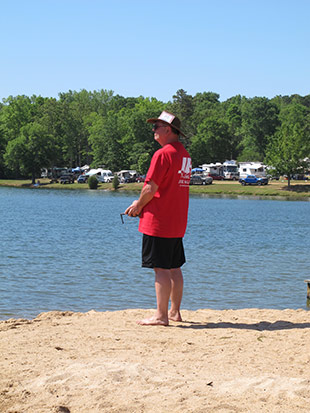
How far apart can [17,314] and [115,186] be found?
85.1m

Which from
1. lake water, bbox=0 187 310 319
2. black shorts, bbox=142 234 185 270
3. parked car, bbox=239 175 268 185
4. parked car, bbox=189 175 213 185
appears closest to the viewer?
black shorts, bbox=142 234 185 270

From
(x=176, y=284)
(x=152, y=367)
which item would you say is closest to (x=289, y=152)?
(x=176, y=284)

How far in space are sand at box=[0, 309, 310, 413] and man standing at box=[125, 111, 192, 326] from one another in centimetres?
67

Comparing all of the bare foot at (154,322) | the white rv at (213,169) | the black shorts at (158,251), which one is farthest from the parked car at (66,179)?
the black shorts at (158,251)

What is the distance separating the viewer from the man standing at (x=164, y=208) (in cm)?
730

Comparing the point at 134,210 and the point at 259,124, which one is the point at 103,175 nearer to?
the point at 259,124

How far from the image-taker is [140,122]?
4195 inches

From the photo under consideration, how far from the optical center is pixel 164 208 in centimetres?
736

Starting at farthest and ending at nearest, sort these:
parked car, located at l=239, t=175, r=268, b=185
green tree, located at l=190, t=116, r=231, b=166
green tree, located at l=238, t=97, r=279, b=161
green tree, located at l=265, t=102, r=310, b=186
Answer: green tree, located at l=238, t=97, r=279, b=161, green tree, located at l=190, t=116, r=231, b=166, parked car, located at l=239, t=175, r=268, b=185, green tree, located at l=265, t=102, r=310, b=186

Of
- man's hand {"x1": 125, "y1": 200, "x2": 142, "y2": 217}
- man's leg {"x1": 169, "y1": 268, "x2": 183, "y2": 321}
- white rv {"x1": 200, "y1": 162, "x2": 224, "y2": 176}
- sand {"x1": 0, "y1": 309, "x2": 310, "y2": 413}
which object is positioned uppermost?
white rv {"x1": 200, "y1": 162, "x2": 224, "y2": 176}

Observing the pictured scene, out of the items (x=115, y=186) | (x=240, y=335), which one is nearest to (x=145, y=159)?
(x=115, y=186)

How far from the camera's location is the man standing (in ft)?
24.0

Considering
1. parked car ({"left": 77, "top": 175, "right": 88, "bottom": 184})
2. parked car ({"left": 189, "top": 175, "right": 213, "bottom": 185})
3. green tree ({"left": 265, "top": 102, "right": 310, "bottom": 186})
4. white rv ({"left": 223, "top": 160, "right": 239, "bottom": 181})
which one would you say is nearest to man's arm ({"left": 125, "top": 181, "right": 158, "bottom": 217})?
green tree ({"left": 265, "top": 102, "right": 310, "bottom": 186})

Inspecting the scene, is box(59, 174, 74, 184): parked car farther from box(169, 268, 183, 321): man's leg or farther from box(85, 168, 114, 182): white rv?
box(169, 268, 183, 321): man's leg
